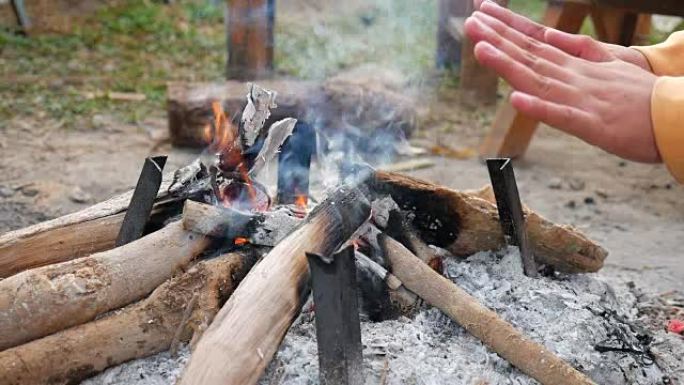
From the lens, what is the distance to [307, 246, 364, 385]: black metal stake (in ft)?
6.12

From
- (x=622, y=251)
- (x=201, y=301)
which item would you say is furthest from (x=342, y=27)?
(x=201, y=301)

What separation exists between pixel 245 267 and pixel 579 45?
1.23 meters

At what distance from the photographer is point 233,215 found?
7.70 ft

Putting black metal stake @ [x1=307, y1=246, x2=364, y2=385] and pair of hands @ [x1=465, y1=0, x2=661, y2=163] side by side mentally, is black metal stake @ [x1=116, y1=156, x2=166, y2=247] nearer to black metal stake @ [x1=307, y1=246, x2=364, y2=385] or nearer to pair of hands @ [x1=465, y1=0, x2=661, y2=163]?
black metal stake @ [x1=307, y1=246, x2=364, y2=385]

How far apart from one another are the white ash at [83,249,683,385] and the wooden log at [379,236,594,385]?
0.26ft

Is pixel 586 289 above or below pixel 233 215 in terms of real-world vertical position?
below

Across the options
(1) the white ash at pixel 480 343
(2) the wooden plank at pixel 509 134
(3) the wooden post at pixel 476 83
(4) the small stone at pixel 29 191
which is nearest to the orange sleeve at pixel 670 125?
(1) the white ash at pixel 480 343

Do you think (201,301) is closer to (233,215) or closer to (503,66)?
(233,215)

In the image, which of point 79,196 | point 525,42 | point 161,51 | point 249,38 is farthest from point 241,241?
point 161,51

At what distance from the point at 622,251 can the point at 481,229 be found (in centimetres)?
168

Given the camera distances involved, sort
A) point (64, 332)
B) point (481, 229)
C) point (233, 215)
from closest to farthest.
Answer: point (64, 332) → point (233, 215) → point (481, 229)

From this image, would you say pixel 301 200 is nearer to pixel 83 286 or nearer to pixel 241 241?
pixel 241 241

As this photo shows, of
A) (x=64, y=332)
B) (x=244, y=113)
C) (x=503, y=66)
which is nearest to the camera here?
(x=503, y=66)

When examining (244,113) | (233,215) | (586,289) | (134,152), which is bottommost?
(134,152)
